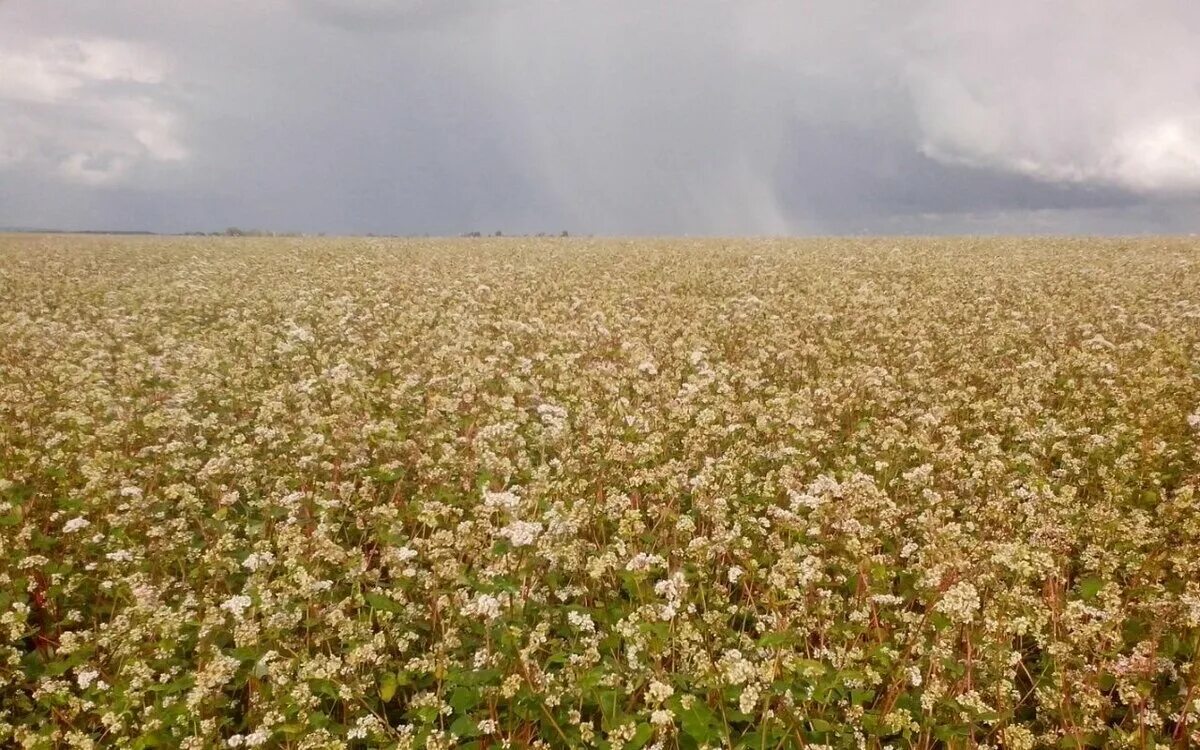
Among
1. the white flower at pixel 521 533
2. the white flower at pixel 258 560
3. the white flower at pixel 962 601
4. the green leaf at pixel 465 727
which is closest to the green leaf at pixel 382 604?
the white flower at pixel 258 560

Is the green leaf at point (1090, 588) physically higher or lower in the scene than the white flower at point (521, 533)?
lower

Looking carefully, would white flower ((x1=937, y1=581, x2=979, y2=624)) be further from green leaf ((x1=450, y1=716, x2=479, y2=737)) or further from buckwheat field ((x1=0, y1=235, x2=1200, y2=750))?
green leaf ((x1=450, y1=716, x2=479, y2=737))

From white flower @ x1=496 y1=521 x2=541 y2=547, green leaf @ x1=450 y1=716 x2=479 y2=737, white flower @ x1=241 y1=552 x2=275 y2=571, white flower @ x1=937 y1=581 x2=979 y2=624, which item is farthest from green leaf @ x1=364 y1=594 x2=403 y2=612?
white flower @ x1=937 y1=581 x2=979 y2=624

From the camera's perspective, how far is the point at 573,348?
35.1 feet

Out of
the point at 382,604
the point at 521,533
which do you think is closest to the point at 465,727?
the point at 521,533

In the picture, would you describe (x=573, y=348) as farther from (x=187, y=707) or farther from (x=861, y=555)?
(x=187, y=707)

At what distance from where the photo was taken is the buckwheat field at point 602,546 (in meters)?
3.56

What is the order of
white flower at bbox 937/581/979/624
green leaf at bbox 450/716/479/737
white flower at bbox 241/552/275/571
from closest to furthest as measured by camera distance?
1. green leaf at bbox 450/716/479/737
2. white flower at bbox 937/581/979/624
3. white flower at bbox 241/552/275/571

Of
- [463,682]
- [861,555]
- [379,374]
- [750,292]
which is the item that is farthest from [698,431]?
[750,292]

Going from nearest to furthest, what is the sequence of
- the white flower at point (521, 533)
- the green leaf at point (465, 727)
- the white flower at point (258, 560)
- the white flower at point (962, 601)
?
the green leaf at point (465, 727)
the white flower at point (962, 601)
the white flower at point (521, 533)
the white flower at point (258, 560)

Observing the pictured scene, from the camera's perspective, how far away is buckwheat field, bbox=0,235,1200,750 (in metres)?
3.56

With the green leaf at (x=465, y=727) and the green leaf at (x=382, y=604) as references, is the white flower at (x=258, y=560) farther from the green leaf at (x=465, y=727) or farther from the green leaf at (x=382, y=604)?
the green leaf at (x=465, y=727)

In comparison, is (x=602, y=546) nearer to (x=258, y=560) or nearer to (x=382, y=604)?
(x=382, y=604)

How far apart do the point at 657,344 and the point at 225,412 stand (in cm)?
592
